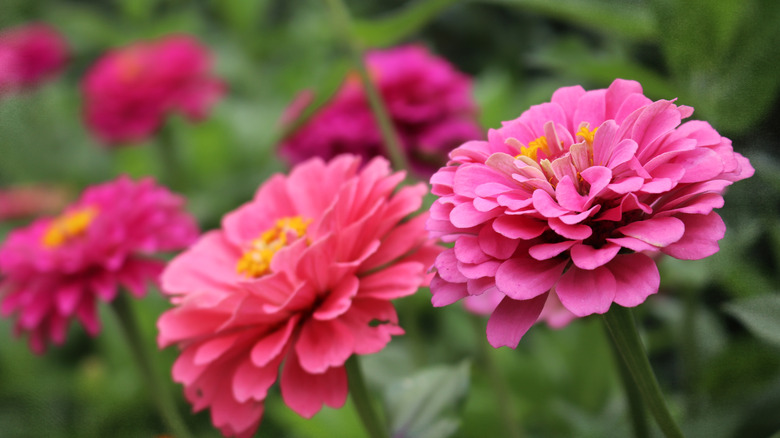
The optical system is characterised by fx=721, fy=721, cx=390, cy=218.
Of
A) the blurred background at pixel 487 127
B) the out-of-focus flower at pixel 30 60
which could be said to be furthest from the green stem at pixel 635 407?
the out-of-focus flower at pixel 30 60

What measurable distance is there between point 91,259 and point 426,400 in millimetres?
255

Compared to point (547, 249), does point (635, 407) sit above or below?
below

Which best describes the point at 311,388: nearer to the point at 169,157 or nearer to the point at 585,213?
the point at 585,213

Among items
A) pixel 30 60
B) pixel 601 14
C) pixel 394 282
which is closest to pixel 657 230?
pixel 394 282

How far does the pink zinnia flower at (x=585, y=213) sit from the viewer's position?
24 cm

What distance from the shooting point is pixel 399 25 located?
0.54m

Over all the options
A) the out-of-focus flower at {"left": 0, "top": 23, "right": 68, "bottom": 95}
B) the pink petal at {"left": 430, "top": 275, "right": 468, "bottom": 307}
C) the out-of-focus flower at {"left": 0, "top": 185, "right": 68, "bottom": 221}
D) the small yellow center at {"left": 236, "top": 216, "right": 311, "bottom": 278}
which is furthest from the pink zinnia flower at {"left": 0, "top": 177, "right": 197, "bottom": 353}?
the out-of-focus flower at {"left": 0, "top": 23, "right": 68, "bottom": 95}

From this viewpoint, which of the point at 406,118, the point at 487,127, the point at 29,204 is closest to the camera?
the point at 406,118

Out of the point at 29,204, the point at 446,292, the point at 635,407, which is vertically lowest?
the point at 29,204

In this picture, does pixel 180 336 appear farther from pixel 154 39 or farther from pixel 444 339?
pixel 154 39

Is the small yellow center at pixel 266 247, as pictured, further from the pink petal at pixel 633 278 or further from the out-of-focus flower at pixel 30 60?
the out-of-focus flower at pixel 30 60

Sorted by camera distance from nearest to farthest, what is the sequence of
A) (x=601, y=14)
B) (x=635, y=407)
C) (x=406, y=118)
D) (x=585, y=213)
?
(x=585, y=213) < (x=635, y=407) < (x=601, y=14) < (x=406, y=118)

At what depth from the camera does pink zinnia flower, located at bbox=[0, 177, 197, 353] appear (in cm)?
49

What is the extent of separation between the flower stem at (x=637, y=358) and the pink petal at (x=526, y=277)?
39 millimetres
